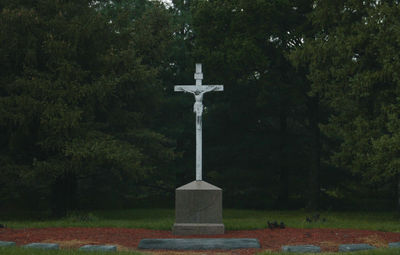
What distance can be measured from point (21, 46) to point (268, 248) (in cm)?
1259

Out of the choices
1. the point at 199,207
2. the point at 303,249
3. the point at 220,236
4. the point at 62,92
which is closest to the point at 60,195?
the point at 62,92

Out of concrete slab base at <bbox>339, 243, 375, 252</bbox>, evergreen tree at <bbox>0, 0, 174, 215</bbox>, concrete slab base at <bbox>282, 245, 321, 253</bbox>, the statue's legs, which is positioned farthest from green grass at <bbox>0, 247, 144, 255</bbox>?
evergreen tree at <bbox>0, 0, 174, 215</bbox>

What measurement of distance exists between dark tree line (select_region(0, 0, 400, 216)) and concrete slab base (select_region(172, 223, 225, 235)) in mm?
5779

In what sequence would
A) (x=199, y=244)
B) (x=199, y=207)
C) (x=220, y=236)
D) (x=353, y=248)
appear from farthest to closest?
(x=199, y=207) < (x=220, y=236) < (x=199, y=244) < (x=353, y=248)

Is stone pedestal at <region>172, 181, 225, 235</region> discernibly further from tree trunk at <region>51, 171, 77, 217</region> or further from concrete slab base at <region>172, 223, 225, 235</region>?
tree trunk at <region>51, 171, 77, 217</region>

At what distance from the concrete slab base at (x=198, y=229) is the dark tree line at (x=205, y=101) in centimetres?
578

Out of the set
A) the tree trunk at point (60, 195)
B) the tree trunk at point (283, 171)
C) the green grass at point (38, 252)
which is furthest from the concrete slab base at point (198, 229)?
the tree trunk at point (283, 171)

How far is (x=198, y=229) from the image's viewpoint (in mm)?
13234

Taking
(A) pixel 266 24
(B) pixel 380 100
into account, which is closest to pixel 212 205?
(B) pixel 380 100

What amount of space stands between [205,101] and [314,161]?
799 centimetres

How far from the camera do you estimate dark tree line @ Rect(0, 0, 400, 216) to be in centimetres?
1883

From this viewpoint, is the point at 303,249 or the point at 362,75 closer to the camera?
the point at 303,249

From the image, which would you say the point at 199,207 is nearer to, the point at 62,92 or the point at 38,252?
the point at 38,252

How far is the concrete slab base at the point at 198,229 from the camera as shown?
1323 cm
